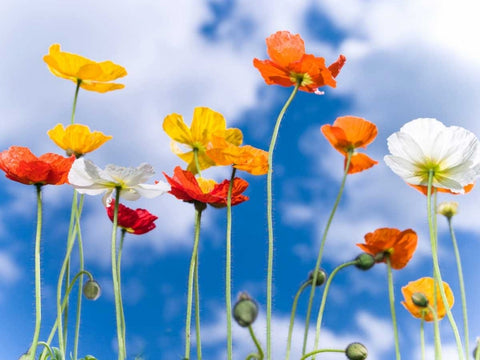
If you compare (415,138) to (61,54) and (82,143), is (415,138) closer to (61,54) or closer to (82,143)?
(82,143)

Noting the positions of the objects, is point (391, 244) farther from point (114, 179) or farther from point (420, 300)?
point (114, 179)

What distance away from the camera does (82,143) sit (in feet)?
5.64

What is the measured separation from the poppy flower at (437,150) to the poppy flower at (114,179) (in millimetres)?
618

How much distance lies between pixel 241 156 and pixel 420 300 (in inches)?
24.9

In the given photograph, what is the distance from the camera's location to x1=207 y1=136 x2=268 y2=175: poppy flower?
145cm

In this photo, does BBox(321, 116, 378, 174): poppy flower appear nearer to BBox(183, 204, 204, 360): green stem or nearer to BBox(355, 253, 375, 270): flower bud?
BBox(355, 253, 375, 270): flower bud

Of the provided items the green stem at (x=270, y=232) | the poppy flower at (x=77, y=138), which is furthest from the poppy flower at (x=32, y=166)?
the green stem at (x=270, y=232)

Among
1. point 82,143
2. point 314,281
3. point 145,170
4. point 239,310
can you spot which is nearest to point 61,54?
point 82,143

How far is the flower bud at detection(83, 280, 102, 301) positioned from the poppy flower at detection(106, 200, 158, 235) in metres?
0.17

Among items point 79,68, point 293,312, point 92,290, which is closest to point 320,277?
point 293,312

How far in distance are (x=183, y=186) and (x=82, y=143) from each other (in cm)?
43

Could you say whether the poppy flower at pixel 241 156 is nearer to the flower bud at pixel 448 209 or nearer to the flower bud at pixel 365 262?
the flower bud at pixel 365 262

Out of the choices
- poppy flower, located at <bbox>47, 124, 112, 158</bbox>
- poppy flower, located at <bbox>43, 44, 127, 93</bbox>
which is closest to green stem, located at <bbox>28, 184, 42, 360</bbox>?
poppy flower, located at <bbox>47, 124, 112, 158</bbox>

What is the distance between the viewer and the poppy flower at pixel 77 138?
1694 millimetres
